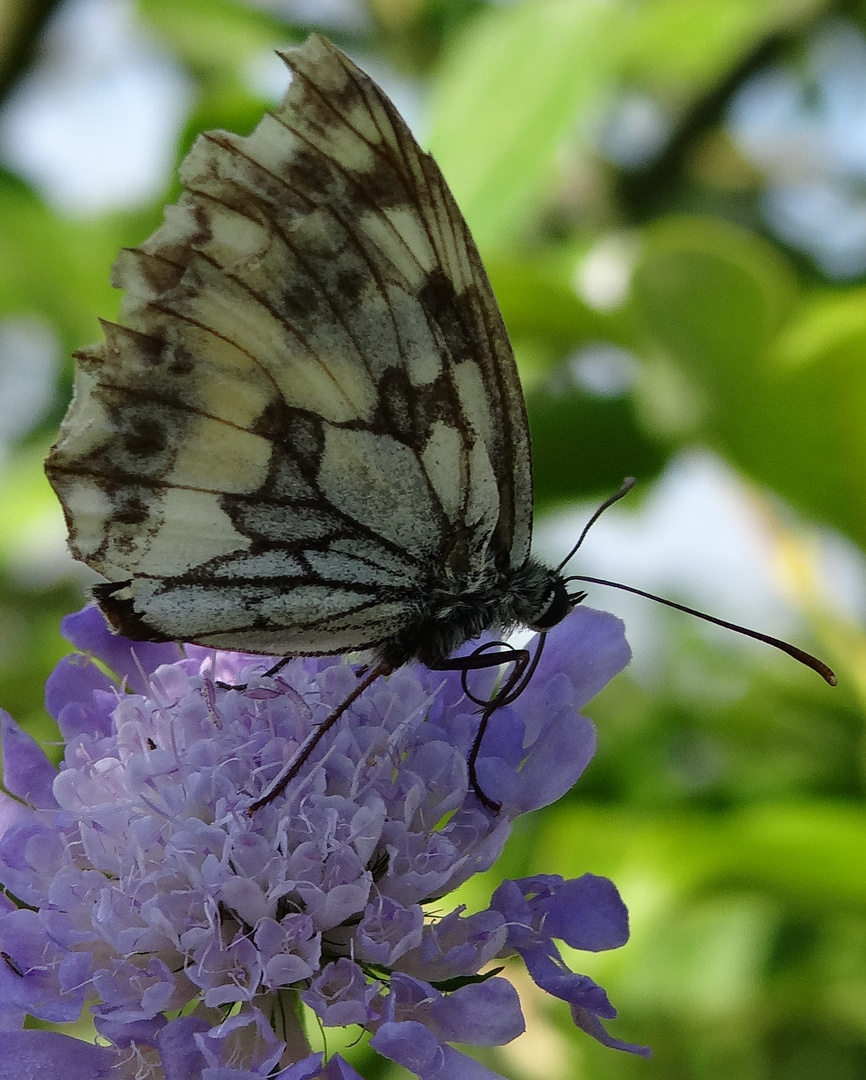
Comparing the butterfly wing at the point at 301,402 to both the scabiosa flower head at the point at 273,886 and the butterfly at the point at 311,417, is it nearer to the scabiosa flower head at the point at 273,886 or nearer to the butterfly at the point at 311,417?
the butterfly at the point at 311,417

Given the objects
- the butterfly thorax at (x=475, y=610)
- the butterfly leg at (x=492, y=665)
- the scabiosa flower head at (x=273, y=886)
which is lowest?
A: the scabiosa flower head at (x=273, y=886)

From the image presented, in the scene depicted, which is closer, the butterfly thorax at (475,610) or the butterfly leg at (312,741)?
the butterfly leg at (312,741)

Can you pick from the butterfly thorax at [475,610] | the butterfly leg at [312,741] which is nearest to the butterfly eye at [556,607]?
the butterfly thorax at [475,610]

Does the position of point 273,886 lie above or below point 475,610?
below

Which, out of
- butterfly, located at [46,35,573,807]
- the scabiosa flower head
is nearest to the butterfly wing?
butterfly, located at [46,35,573,807]

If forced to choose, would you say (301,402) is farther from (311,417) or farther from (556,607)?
(556,607)

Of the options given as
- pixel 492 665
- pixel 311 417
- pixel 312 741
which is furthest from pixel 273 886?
pixel 311 417
